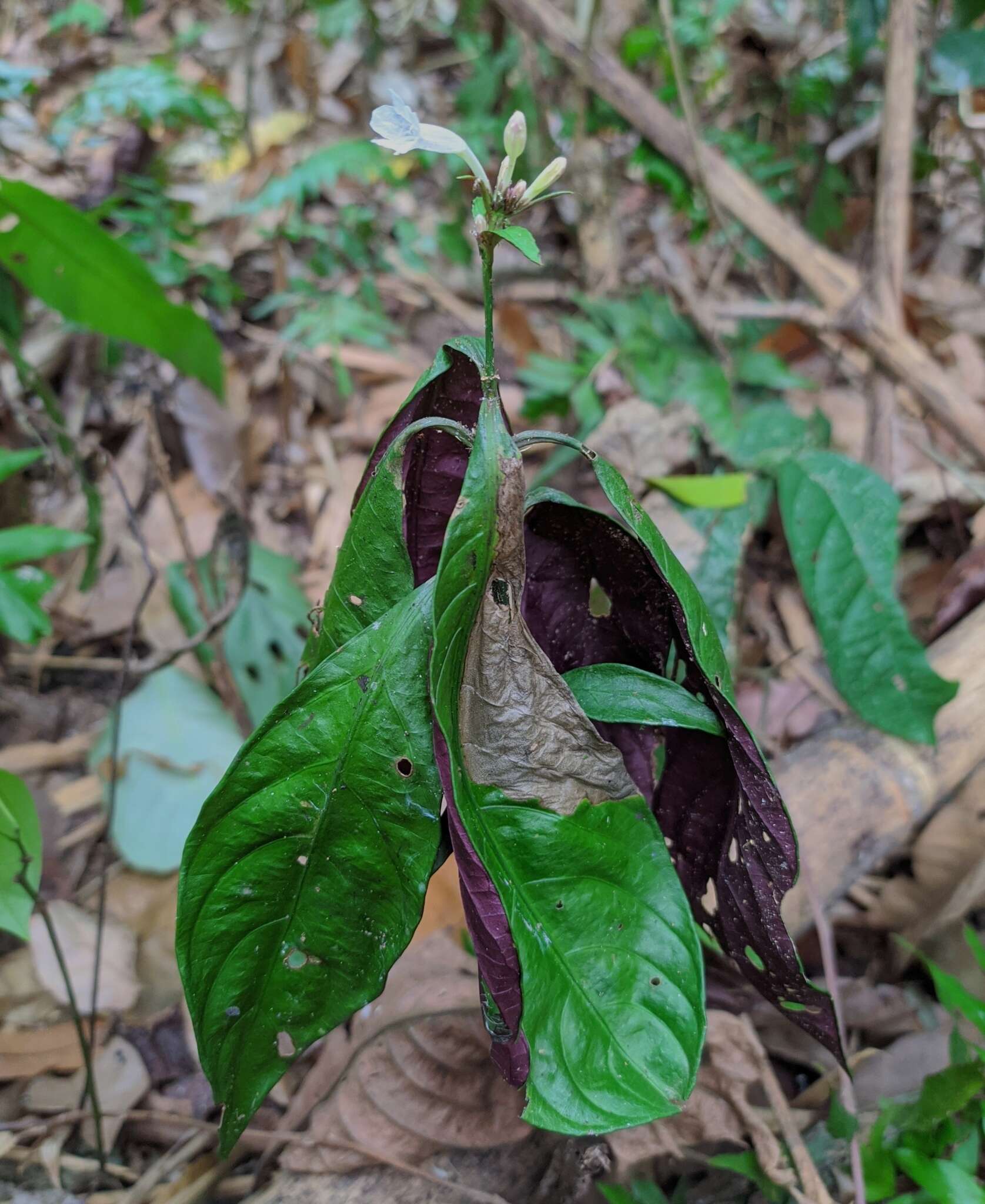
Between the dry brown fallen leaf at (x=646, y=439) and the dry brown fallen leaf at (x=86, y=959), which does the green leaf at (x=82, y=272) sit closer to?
the dry brown fallen leaf at (x=646, y=439)

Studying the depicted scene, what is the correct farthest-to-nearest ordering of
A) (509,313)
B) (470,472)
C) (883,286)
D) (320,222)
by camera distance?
(320,222) → (509,313) → (883,286) → (470,472)

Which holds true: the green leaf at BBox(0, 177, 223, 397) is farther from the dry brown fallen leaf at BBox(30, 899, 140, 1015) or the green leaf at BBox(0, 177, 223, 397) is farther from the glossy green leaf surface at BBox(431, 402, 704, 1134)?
the glossy green leaf surface at BBox(431, 402, 704, 1134)

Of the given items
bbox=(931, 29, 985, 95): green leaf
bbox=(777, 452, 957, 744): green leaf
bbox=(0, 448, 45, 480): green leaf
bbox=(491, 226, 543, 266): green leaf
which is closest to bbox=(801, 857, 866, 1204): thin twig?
bbox=(777, 452, 957, 744): green leaf

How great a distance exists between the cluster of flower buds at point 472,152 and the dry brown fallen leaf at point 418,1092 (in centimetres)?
89

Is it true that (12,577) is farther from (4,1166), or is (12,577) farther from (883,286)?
(883,286)

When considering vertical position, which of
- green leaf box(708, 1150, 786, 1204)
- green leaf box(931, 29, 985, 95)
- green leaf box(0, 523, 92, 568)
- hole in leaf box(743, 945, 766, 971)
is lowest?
green leaf box(708, 1150, 786, 1204)

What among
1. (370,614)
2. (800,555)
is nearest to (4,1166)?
(370,614)

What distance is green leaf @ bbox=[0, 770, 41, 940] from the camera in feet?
3.26

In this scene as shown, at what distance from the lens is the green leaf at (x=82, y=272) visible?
4.70 ft

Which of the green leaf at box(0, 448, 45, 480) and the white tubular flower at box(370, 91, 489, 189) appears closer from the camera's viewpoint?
the white tubular flower at box(370, 91, 489, 189)

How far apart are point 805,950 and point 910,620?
0.72 m

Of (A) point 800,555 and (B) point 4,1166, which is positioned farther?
(A) point 800,555

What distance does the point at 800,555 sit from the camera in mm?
1435

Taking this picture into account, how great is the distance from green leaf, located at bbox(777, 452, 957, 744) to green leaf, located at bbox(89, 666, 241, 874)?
104 cm
